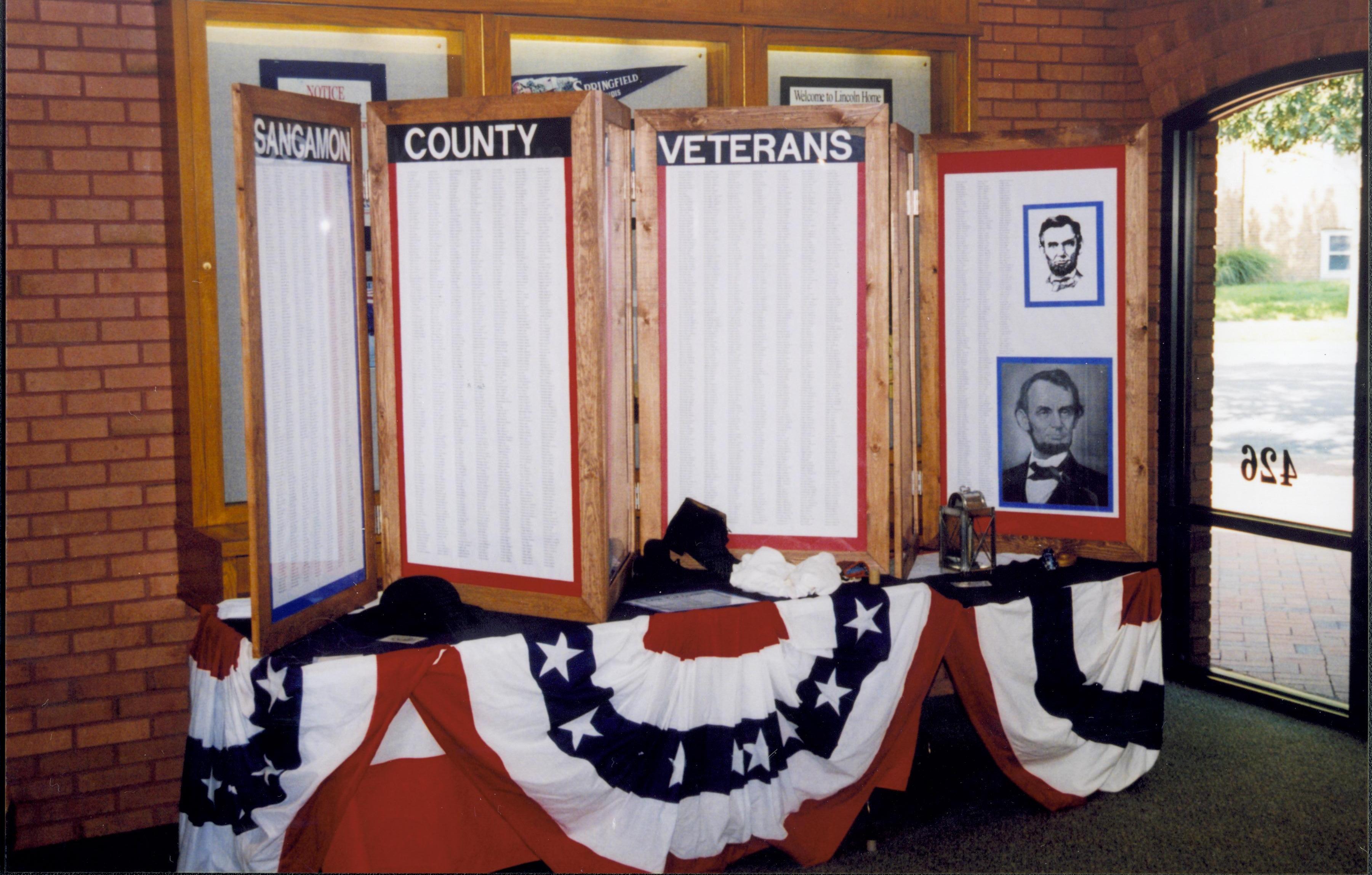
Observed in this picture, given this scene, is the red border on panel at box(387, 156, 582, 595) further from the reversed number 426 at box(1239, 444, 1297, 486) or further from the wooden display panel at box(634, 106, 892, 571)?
the reversed number 426 at box(1239, 444, 1297, 486)

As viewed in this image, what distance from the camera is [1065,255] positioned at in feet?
11.7

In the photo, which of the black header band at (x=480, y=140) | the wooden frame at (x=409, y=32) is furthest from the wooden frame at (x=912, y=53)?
the black header band at (x=480, y=140)

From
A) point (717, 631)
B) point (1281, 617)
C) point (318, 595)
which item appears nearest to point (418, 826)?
point (318, 595)

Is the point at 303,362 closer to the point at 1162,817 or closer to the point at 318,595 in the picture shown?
the point at 318,595

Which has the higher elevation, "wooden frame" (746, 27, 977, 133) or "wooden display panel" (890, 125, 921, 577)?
"wooden frame" (746, 27, 977, 133)

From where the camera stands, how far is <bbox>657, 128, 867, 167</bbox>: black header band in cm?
314

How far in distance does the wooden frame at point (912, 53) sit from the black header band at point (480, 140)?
1.27 metres

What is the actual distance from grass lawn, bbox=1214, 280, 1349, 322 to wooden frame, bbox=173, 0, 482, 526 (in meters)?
3.53

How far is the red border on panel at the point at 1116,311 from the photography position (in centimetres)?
351

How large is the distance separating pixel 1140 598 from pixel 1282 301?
5.30 ft

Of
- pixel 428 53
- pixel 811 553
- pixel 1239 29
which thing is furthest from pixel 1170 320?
pixel 428 53

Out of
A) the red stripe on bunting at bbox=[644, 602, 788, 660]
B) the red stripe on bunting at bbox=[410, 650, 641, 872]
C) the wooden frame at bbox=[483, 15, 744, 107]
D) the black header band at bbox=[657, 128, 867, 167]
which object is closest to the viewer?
the red stripe on bunting at bbox=[410, 650, 641, 872]

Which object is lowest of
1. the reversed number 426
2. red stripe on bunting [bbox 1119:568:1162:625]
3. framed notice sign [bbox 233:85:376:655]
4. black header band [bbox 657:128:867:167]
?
red stripe on bunting [bbox 1119:568:1162:625]

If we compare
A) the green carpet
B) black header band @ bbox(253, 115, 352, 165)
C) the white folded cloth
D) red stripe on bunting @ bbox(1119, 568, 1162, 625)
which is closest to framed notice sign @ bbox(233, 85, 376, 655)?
black header band @ bbox(253, 115, 352, 165)
